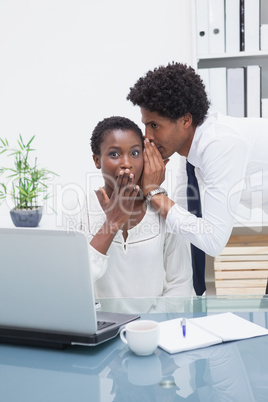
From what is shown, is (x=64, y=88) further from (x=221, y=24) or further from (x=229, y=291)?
(x=229, y=291)

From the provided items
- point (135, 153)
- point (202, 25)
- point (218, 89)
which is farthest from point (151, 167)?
point (202, 25)

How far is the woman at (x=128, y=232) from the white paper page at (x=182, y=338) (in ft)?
1.39

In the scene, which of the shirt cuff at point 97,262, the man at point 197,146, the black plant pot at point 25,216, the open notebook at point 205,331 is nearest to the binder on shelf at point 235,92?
the man at point 197,146

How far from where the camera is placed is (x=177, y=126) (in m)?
1.56

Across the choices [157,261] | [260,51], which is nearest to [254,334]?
[157,261]

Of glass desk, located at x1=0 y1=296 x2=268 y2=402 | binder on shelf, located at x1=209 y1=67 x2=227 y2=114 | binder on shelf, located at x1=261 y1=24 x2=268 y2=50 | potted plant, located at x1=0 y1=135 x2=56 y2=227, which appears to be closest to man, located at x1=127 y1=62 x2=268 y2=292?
glass desk, located at x1=0 y1=296 x2=268 y2=402

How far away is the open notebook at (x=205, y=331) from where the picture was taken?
0.92 metres

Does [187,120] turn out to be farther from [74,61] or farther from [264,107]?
[74,61]

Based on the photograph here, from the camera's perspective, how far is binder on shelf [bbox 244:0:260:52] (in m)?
2.29

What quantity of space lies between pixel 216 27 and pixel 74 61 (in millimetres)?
876

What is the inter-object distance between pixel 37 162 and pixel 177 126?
1479 mm

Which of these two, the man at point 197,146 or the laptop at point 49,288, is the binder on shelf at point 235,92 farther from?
the laptop at point 49,288

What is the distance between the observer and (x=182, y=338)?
96 cm

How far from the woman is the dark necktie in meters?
0.36
